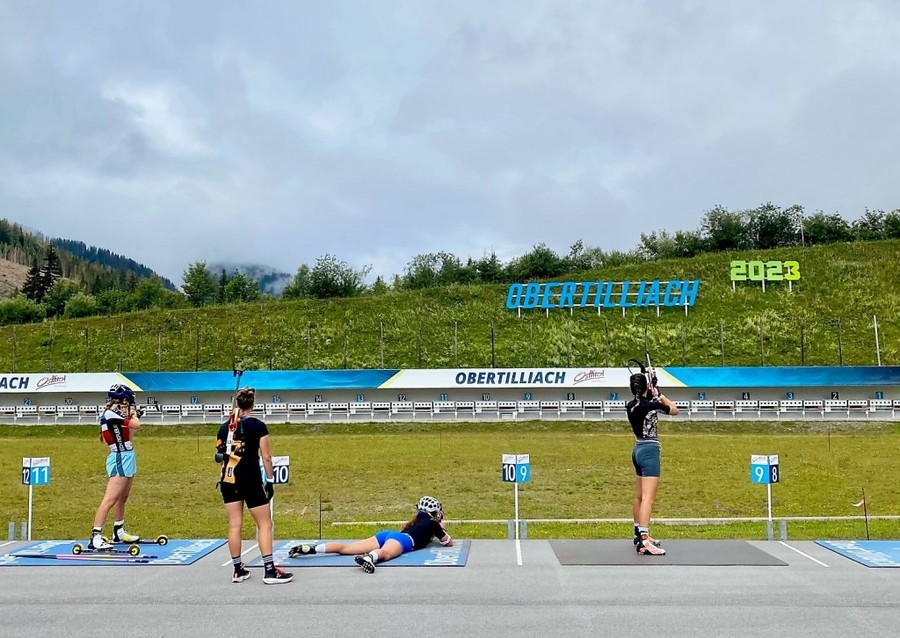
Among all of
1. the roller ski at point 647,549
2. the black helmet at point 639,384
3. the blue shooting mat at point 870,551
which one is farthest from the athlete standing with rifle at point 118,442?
the blue shooting mat at point 870,551

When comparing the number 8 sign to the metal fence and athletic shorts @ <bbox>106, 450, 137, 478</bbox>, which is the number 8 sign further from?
the metal fence

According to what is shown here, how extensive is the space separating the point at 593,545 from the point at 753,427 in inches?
1213

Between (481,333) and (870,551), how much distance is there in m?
56.4

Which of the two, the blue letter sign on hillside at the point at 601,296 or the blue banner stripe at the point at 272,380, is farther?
the blue letter sign on hillside at the point at 601,296

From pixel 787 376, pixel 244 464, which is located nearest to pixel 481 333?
pixel 787 376

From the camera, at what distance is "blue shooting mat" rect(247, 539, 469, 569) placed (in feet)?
26.6

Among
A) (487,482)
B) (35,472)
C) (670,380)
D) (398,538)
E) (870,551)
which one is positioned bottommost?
(487,482)

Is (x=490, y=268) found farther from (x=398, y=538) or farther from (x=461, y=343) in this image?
(x=398, y=538)

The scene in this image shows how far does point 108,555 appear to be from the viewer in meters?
8.54

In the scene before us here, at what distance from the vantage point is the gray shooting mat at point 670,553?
8188 mm

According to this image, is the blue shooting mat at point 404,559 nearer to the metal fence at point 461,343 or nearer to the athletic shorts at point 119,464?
the athletic shorts at point 119,464

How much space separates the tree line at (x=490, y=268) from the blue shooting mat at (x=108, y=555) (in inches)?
3659

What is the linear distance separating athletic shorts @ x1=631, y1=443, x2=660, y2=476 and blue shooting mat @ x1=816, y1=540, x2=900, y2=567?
7.55 ft

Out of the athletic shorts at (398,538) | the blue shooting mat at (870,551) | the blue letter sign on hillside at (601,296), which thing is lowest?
the blue shooting mat at (870,551)
